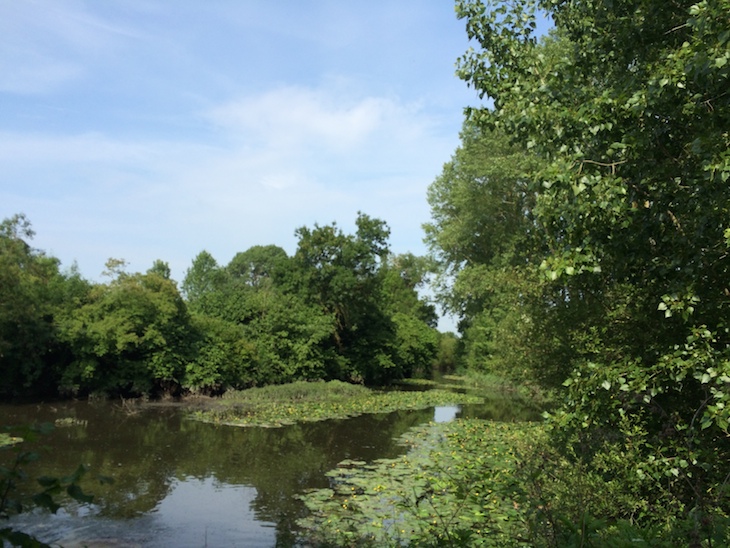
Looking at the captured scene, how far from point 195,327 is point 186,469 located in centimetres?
1755

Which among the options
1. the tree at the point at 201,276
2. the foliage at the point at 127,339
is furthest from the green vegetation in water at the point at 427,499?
the tree at the point at 201,276

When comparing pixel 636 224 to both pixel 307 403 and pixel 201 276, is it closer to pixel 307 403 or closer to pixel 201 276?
pixel 307 403

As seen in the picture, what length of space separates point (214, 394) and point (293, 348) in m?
6.20

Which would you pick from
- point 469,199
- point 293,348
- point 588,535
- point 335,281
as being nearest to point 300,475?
point 588,535

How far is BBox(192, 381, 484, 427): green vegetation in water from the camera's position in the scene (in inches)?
860

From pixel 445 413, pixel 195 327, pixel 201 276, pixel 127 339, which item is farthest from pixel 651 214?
pixel 201 276

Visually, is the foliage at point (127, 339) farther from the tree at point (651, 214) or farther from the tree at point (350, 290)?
the tree at point (651, 214)

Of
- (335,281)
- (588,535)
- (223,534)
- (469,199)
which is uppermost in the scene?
(469,199)

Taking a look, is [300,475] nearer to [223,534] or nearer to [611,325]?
[223,534]

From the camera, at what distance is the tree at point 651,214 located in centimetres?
567

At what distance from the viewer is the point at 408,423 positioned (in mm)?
21656

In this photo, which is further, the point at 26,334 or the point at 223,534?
the point at 26,334

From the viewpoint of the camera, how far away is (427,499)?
801 centimetres

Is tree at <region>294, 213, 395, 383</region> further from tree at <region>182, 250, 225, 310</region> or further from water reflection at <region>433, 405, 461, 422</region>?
tree at <region>182, 250, 225, 310</region>
